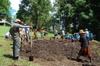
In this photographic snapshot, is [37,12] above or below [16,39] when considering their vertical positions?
above

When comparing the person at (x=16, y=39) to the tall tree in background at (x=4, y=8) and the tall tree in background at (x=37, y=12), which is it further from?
the tall tree in background at (x=4, y=8)

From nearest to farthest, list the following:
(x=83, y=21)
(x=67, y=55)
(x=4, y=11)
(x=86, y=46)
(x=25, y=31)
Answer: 1. (x=86, y=46)
2. (x=67, y=55)
3. (x=25, y=31)
4. (x=83, y=21)
5. (x=4, y=11)

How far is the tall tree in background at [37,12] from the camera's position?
101 metres

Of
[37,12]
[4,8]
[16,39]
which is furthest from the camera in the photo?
[4,8]

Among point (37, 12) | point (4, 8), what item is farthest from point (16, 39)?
point (4, 8)

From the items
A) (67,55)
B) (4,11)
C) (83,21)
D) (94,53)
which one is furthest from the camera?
(4,11)

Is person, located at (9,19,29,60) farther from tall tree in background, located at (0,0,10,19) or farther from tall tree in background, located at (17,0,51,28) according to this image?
tall tree in background, located at (0,0,10,19)

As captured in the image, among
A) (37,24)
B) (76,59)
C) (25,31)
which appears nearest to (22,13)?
(37,24)

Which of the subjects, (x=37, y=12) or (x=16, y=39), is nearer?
(x=16, y=39)

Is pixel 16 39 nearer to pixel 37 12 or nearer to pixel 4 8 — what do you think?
pixel 37 12

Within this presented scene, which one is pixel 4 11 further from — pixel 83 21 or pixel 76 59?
pixel 76 59

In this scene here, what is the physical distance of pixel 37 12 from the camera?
10062 centimetres

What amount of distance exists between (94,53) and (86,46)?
5.05 meters

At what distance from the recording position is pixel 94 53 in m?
27.6
